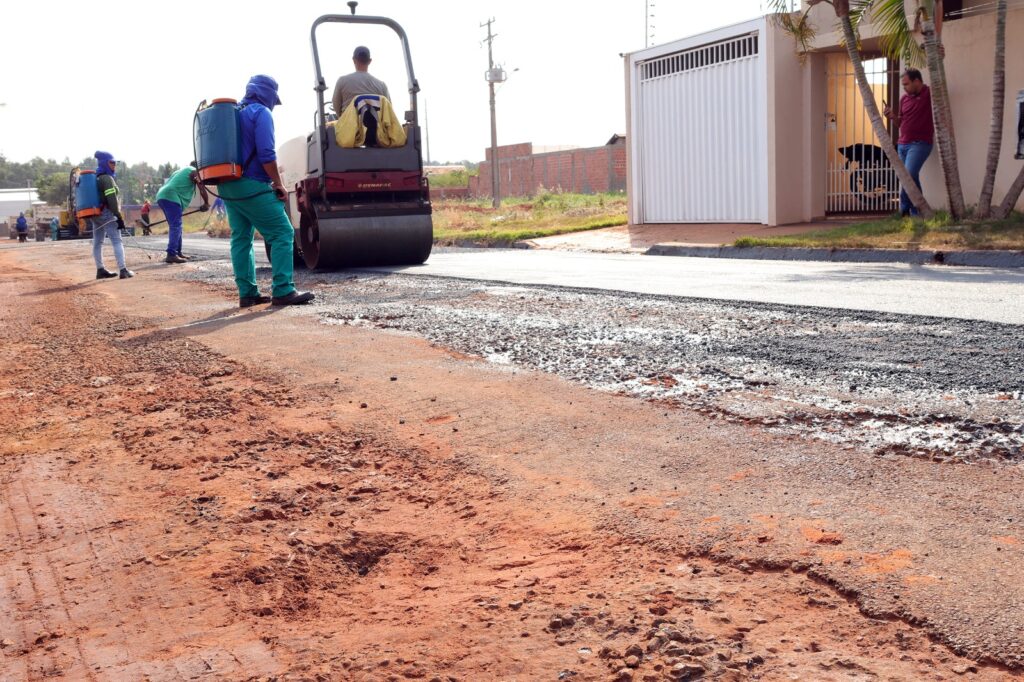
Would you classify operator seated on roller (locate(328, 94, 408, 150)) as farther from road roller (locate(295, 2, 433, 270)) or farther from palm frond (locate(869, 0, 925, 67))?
palm frond (locate(869, 0, 925, 67))

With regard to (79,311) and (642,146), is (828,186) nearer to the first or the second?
(642,146)

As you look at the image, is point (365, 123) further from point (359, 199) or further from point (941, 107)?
point (941, 107)

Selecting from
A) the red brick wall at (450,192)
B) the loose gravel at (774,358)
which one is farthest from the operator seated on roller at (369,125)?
the red brick wall at (450,192)

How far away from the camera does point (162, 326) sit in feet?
24.9

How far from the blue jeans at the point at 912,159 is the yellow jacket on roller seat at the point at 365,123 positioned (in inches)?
301

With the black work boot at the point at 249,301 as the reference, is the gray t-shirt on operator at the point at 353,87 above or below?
above

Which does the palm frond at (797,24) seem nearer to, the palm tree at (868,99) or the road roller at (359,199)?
the palm tree at (868,99)

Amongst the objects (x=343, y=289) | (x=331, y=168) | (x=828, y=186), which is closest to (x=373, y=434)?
(x=343, y=289)

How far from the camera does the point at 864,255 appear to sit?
11852 mm

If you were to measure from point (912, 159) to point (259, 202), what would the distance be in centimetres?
1039

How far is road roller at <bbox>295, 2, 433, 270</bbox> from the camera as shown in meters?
11.5

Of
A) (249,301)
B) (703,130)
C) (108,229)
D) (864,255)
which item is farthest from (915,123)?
(108,229)

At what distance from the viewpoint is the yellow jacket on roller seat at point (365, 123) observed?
37.2 feet

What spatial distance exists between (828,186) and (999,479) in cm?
1588
